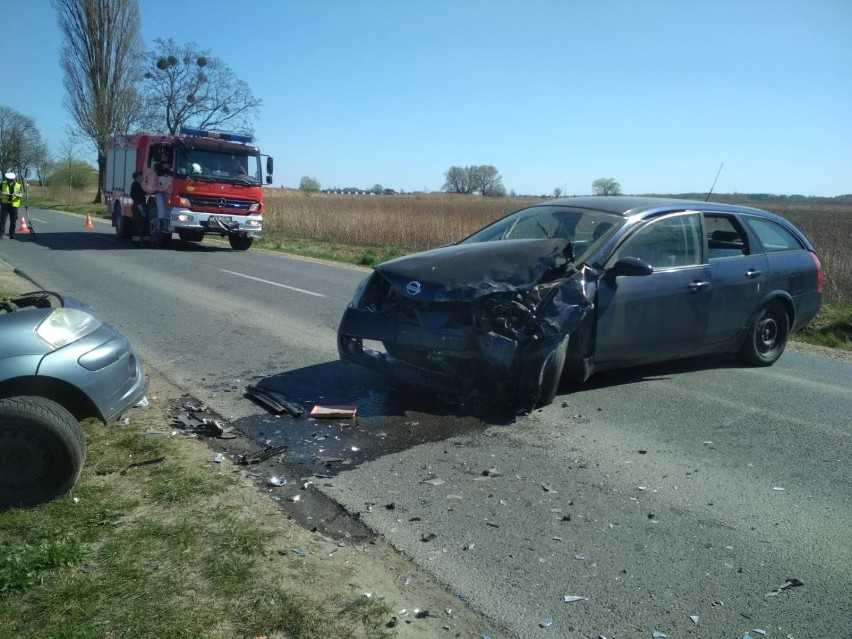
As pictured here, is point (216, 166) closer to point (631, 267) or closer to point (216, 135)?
point (216, 135)

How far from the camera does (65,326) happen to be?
4148 millimetres

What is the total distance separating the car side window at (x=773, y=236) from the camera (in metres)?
7.44

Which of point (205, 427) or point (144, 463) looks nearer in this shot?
point (144, 463)

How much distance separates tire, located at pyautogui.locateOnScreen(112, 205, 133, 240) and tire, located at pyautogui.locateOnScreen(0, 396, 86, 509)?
19.9 meters

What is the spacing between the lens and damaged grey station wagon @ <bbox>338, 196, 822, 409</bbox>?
5.44 metres

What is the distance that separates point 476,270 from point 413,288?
0.51 metres

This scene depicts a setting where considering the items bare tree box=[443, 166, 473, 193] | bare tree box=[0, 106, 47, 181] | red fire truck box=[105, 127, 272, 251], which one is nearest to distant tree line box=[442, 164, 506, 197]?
bare tree box=[443, 166, 473, 193]

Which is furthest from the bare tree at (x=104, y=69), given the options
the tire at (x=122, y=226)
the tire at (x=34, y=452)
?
the tire at (x=34, y=452)

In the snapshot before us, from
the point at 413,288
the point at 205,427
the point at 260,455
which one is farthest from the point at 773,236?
the point at 205,427

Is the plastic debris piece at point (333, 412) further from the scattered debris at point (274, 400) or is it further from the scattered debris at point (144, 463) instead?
the scattered debris at point (144, 463)

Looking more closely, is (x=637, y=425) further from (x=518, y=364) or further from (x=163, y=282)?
(x=163, y=282)

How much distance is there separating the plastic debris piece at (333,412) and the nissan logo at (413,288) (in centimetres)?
103

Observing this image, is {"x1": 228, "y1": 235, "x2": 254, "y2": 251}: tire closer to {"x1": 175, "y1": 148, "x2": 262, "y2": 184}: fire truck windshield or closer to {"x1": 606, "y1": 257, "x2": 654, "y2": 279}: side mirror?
{"x1": 175, "y1": 148, "x2": 262, "y2": 184}: fire truck windshield

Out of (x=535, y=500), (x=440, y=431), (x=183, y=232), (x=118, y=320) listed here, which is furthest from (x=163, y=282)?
(x=535, y=500)
